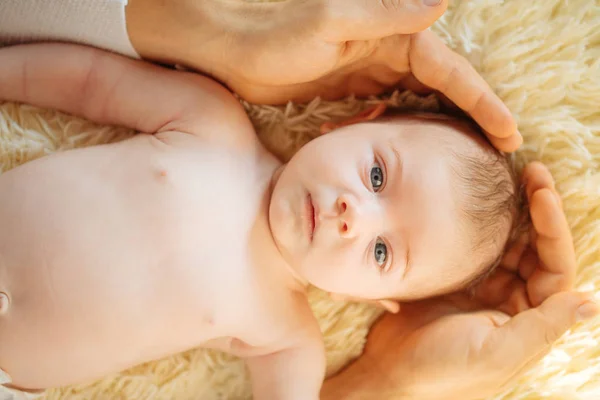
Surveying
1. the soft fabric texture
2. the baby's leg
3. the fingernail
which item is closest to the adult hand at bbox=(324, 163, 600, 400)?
the fingernail

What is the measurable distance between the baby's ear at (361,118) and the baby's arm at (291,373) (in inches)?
19.2

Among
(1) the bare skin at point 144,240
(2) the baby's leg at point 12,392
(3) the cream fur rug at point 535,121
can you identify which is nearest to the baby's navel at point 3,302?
(1) the bare skin at point 144,240

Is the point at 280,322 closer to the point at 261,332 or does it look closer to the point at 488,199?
the point at 261,332

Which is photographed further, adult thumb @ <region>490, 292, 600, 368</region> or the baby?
adult thumb @ <region>490, 292, 600, 368</region>

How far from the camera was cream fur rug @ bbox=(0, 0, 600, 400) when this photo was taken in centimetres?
143

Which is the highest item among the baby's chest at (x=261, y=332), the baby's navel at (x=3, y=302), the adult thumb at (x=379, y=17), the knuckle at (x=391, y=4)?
the knuckle at (x=391, y=4)

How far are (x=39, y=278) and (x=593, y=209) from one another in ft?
4.02

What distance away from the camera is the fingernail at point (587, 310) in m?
1.28

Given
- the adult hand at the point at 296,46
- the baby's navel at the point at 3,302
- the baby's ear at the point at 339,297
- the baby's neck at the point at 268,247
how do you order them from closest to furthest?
the baby's navel at the point at 3,302
the adult hand at the point at 296,46
the baby's neck at the point at 268,247
the baby's ear at the point at 339,297

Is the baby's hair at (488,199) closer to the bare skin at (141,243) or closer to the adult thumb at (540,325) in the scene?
the adult thumb at (540,325)

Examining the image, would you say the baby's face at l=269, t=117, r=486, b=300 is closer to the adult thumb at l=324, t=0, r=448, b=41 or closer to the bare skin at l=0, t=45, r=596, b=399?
the bare skin at l=0, t=45, r=596, b=399

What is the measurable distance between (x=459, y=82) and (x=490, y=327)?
0.55 meters

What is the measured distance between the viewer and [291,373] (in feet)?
4.60

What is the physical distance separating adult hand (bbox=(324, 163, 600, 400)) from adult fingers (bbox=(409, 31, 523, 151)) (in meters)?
0.20
